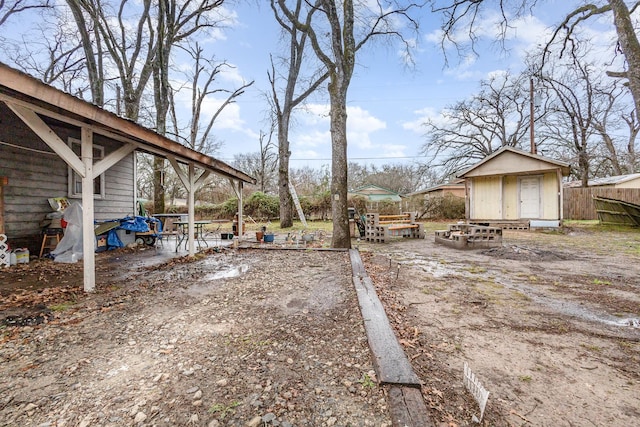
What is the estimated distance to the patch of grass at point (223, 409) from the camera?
1411 mm

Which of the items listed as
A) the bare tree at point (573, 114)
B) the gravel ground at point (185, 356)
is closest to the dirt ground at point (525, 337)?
the gravel ground at point (185, 356)

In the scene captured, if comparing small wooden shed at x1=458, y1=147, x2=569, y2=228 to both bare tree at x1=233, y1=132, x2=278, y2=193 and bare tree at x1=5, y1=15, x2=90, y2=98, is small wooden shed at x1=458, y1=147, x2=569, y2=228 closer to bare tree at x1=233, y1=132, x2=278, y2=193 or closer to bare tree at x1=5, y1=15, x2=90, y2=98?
bare tree at x1=5, y1=15, x2=90, y2=98

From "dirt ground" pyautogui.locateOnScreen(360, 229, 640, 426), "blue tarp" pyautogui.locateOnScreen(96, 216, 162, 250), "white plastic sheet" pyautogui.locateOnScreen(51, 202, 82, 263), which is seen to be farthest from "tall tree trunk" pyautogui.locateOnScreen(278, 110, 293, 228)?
"dirt ground" pyautogui.locateOnScreen(360, 229, 640, 426)

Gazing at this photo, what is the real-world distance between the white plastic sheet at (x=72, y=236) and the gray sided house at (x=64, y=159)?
2.15 ft

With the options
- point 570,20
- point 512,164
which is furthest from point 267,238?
point 512,164

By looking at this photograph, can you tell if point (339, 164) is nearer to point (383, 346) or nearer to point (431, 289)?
point (431, 289)

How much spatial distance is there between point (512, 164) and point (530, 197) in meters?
1.61

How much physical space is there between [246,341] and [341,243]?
16.1ft

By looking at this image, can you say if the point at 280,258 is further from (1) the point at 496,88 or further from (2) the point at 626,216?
(1) the point at 496,88

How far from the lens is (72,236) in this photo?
212 inches

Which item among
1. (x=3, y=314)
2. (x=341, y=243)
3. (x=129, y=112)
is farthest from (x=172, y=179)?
(x=3, y=314)

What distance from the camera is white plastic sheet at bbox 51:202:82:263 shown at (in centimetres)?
529

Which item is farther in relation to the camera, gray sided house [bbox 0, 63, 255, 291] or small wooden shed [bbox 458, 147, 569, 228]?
small wooden shed [bbox 458, 147, 569, 228]

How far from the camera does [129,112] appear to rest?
10102mm
